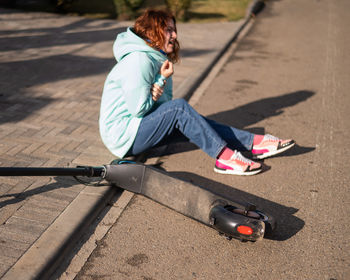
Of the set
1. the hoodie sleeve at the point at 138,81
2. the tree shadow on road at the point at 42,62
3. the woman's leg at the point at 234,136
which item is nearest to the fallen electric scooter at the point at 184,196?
the hoodie sleeve at the point at 138,81

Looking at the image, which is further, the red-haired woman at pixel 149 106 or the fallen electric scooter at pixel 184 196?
the red-haired woman at pixel 149 106

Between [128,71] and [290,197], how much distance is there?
5.41ft

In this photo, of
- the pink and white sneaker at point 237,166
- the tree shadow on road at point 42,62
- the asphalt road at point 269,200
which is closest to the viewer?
the asphalt road at point 269,200

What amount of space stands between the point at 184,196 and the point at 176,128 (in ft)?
2.70

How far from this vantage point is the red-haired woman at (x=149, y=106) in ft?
11.1

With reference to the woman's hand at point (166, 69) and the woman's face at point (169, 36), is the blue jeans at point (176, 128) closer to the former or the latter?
the woman's hand at point (166, 69)

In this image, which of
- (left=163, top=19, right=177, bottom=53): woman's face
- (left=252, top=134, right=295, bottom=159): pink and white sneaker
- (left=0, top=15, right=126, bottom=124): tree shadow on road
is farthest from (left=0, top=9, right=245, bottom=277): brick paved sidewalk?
(left=252, top=134, right=295, bottom=159): pink and white sneaker

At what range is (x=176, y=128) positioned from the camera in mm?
3666

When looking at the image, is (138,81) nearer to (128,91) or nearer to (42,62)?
(128,91)

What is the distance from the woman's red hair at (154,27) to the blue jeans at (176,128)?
51 cm

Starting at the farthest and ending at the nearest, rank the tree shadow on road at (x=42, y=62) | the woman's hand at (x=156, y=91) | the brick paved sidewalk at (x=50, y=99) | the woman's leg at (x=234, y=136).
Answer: the tree shadow on road at (x=42, y=62), the woman's leg at (x=234, y=136), the woman's hand at (x=156, y=91), the brick paved sidewalk at (x=50, y=99)

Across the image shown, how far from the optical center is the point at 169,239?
113 inches

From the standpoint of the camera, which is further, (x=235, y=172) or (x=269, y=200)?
(x=235, y=172)

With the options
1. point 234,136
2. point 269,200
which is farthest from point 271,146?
point 269,200
